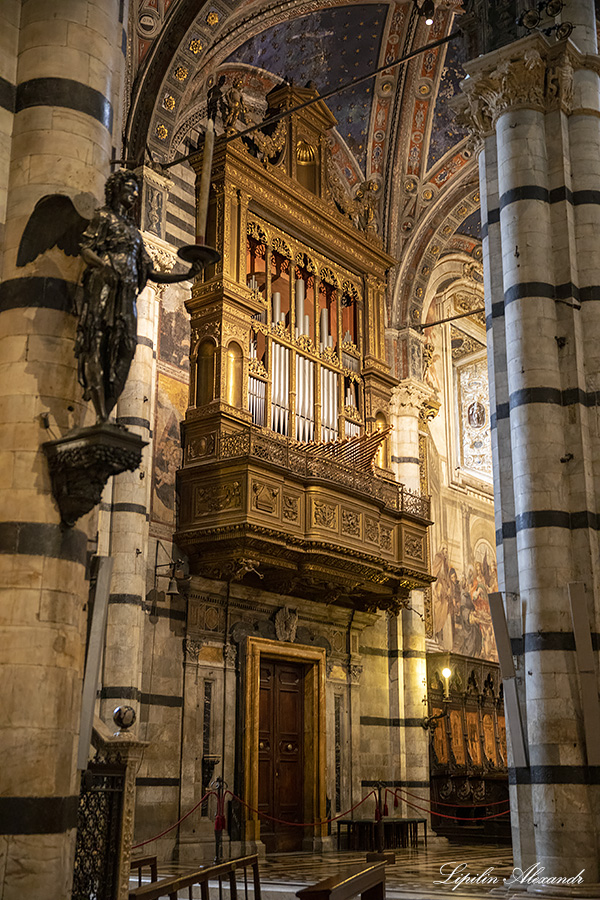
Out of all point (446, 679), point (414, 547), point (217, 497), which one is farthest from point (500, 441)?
point (446, 679)

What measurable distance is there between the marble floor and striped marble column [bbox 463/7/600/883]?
804mm

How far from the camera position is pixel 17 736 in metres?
6.16

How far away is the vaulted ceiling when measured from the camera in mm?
14664

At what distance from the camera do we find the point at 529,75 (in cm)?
1085

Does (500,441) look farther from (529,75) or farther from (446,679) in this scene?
(446,679)

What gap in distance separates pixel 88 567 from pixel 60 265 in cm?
214

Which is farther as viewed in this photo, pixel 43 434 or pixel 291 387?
pixel 291 387

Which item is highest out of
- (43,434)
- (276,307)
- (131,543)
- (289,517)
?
(276,307)

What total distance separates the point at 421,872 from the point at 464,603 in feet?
34.3

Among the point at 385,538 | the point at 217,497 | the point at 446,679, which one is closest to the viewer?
the point at 217,497

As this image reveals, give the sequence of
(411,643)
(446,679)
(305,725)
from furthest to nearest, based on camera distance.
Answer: (446,679)
(411,643)
(305,725)

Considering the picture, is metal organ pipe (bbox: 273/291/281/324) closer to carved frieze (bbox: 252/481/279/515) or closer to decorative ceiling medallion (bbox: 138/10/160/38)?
carved frieze (bbox: 252/481/279/515)

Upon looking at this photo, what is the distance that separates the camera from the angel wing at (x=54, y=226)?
23.0 ft

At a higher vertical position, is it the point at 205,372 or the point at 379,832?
the point at 205,372
